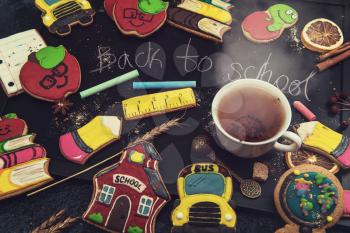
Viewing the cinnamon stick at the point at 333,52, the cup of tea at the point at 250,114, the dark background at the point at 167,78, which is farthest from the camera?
the cinnamon stick at the point at 333,52

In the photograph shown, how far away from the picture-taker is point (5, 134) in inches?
43.0

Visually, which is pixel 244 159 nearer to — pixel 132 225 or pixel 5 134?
pixel 132 225

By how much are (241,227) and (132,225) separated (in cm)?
27

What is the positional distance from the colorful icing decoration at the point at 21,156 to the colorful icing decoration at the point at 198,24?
0.53m

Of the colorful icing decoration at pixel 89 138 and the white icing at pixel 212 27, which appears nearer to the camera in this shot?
the colorful icing decoration at pixel 89 138

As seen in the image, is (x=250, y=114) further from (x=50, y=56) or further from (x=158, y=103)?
(x=50, y=56)

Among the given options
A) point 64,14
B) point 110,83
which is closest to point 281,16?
point 110,83

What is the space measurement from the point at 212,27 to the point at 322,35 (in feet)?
1.03

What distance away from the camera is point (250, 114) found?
3.20 ft

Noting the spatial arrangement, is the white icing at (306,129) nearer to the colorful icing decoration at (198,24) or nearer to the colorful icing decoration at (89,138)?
the colorful icing decoration at (198,24)

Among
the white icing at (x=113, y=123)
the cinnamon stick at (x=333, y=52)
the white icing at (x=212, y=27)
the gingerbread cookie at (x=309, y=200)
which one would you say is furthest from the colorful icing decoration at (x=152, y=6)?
the gingerbread cookie at (x=309, y=200)

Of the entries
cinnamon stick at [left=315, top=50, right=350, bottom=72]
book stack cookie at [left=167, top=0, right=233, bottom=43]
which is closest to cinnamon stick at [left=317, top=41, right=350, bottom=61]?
cinnamon stick at [left=315, top=50, right=350, bottom=72]

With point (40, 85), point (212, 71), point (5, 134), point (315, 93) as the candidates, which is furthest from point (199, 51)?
point (5, 134)

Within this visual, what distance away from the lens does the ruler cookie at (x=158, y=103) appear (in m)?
1.10
